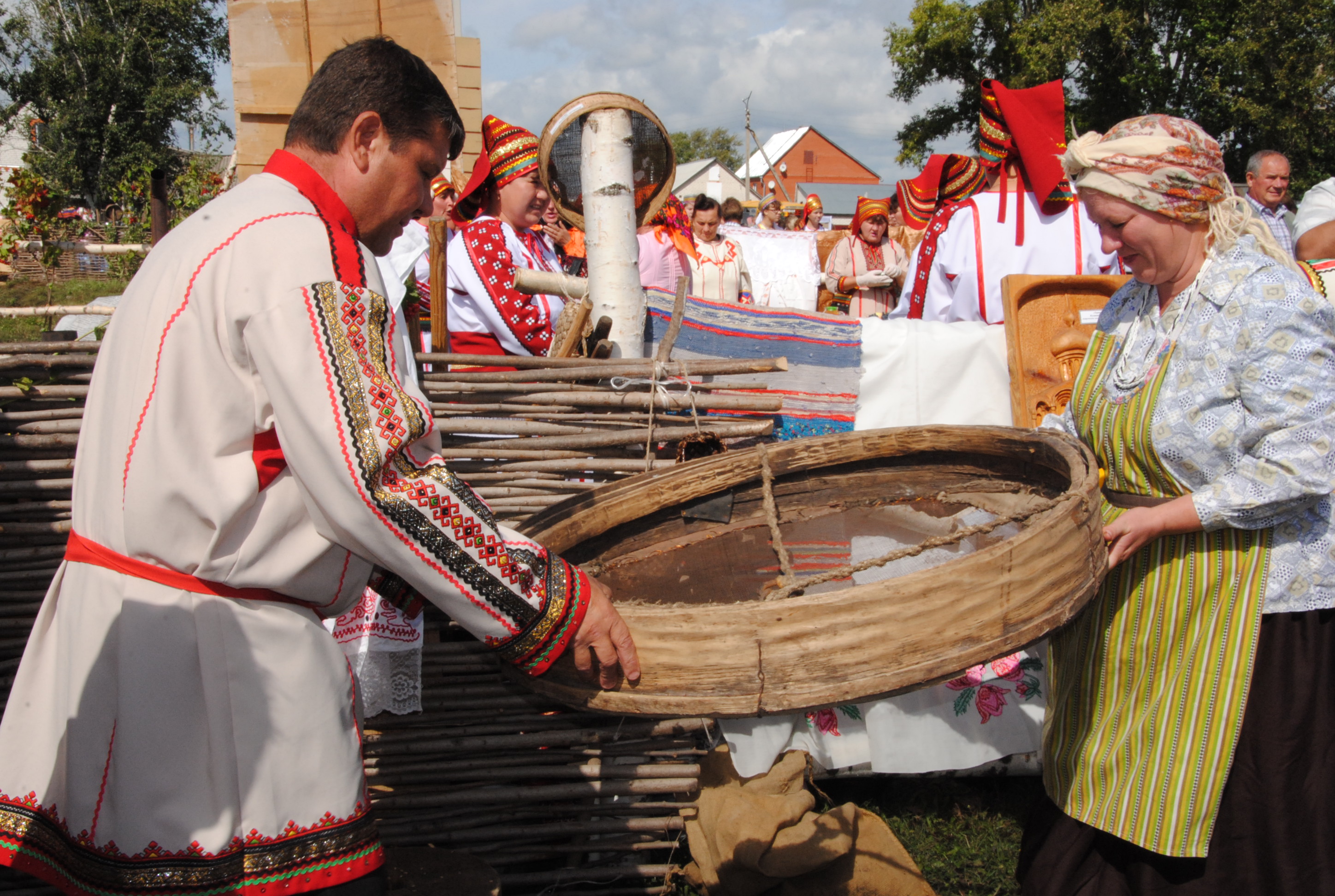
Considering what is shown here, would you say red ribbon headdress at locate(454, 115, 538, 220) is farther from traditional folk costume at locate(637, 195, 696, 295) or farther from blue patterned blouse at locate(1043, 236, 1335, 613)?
blue patterned blouse at locate(1043, 236, 1335, 613)

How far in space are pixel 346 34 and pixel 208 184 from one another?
5697 millimetres

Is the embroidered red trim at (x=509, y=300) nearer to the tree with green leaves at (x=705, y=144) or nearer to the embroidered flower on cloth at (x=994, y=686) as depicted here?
the embroidered flower on cloth at (x=994, y=686)

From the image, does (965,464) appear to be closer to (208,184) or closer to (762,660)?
(762,660)

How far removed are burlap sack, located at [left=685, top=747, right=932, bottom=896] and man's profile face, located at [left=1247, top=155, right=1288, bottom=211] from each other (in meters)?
5.72

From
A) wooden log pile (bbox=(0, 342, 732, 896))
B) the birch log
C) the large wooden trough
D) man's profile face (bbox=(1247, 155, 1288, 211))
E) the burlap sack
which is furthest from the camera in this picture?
man's profile face (bbox=(1247, 155, 1288, 211))

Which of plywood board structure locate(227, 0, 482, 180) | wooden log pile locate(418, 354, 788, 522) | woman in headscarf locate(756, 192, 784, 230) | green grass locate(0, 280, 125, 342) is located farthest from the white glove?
green grass locate(0, 280, 125, 342)

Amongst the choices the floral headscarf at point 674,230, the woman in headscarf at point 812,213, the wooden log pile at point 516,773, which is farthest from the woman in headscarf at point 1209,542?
the woman in headscarf at point 812,213

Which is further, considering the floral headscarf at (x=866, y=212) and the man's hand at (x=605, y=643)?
the floral headscarf at (x=866, y=212)

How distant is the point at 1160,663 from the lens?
1940mm

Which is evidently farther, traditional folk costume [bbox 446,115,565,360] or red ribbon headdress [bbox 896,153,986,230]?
red ribbon headdress [bbox 896,153,986,230]

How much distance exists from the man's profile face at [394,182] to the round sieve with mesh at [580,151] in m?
1.61

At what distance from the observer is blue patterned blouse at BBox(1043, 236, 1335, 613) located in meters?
1.72

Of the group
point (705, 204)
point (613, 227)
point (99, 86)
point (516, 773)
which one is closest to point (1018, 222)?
point (613, 227)

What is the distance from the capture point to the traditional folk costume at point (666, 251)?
19.1ft
